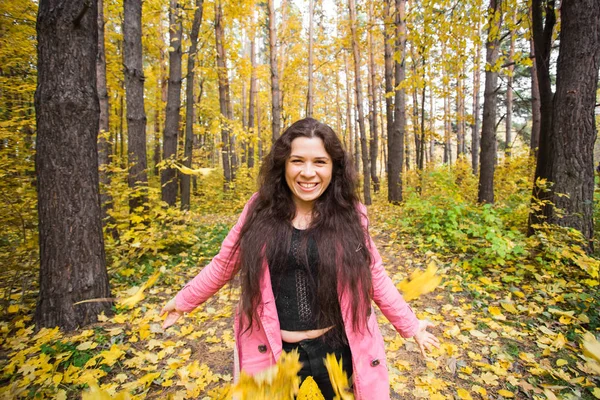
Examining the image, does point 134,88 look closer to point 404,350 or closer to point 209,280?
point 209,280

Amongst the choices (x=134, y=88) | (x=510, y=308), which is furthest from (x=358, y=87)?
(x=510, y=308)

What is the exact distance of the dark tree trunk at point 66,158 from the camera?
2.54m

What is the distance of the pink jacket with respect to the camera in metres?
1.48

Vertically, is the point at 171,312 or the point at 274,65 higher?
the point at 274,65

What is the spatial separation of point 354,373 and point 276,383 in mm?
1018

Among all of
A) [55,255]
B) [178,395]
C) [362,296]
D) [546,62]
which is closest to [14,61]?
[55,255]

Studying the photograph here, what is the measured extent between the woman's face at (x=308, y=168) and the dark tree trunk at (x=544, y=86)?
3772 mm

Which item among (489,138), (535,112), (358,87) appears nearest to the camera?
(489,138)

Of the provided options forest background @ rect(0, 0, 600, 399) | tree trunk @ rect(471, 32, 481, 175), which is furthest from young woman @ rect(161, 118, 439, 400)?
tree trunk @ rect(471, 32, 481, 175)

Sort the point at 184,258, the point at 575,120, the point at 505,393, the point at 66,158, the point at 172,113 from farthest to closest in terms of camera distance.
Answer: the point at 172,113, the point at 184,258, the point at 575,120, the point at 66,158, the point at 505,393

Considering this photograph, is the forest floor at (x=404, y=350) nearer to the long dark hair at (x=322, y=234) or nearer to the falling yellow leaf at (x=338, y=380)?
the long dark hair at (x=322, y=234)

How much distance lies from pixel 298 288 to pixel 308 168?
0.66m

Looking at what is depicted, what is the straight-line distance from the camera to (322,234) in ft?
5.12

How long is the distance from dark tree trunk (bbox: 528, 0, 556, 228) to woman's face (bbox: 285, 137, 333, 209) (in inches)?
149
